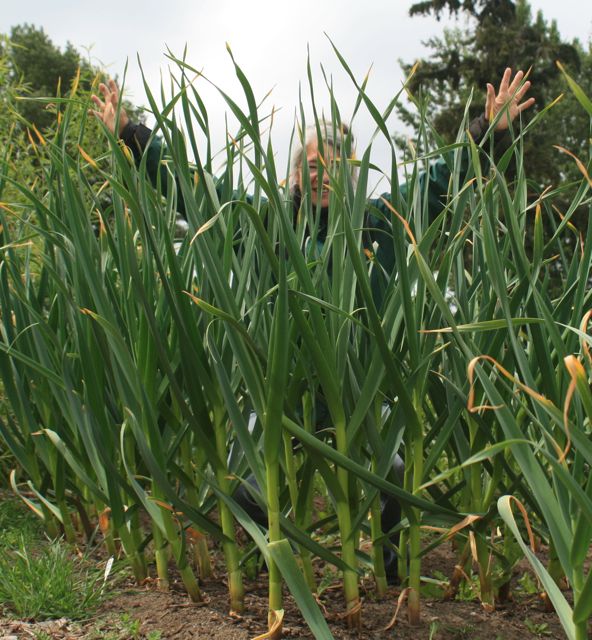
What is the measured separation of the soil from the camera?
1.20 metres

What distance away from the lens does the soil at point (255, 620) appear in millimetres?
1200

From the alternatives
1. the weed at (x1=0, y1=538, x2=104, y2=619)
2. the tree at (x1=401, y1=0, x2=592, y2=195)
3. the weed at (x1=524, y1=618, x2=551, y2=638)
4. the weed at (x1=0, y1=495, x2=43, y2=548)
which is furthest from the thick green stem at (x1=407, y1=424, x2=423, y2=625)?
the tree at (x1=401, y1=0, x2=592, y2=195)

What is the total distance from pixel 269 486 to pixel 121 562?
1.69 feet

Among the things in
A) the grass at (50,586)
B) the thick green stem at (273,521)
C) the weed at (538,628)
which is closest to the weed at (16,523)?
the grass at (50,586)

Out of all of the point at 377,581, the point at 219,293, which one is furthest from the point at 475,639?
the point at 219,293

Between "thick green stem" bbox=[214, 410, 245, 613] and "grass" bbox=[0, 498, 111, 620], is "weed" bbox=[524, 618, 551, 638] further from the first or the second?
"grass" bbox=[0, 498, 111, 620]

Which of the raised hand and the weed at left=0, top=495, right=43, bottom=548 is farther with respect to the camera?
the weed at left=0, top=495, right=43, bottom=548

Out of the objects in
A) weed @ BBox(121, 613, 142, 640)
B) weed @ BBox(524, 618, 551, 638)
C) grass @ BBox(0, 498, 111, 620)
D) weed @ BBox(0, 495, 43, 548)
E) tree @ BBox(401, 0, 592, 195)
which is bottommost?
weed @ BBox(0, 495, 43, 548)

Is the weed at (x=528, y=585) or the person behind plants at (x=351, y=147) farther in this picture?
the weed at (x=528, y=585)

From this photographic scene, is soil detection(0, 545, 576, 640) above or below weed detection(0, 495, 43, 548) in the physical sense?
above

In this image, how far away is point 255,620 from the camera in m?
1.24

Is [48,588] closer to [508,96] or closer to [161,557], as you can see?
[161,557]

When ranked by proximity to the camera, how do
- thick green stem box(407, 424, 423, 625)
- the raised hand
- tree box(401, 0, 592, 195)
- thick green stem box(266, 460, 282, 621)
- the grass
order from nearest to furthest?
thick green stem box(266, 460, 282, 621) < thick green stem box(407, 424, 423, 625) < the grass < the raised hand < tree box(401, 0, 592, 195)

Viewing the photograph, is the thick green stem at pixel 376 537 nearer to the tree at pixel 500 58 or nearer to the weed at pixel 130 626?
the weed at pixel 130 626
